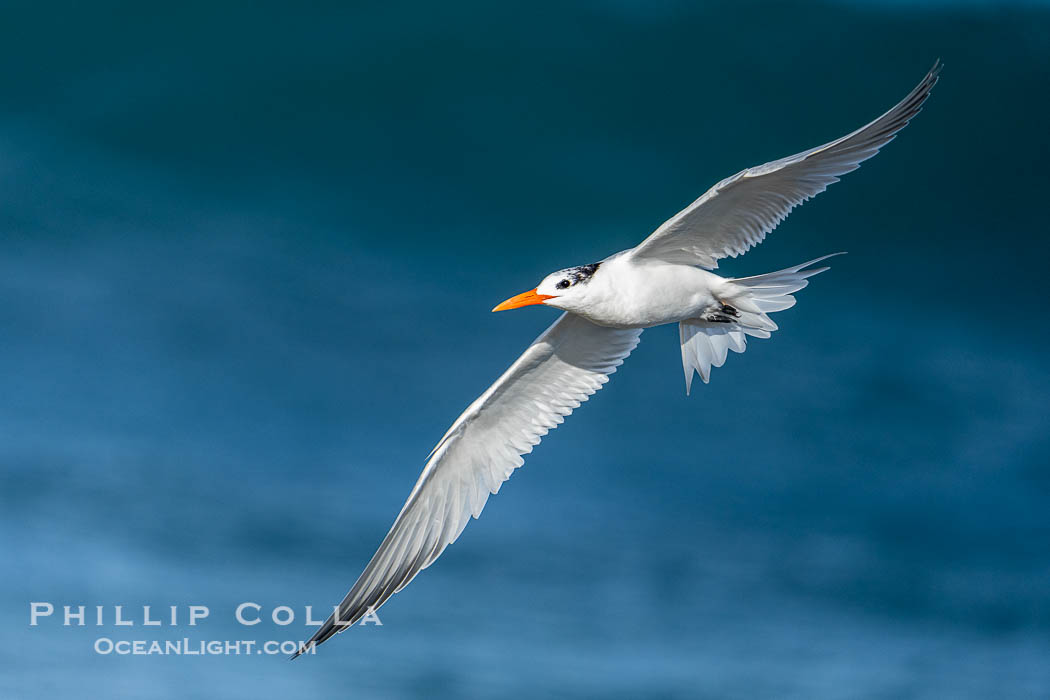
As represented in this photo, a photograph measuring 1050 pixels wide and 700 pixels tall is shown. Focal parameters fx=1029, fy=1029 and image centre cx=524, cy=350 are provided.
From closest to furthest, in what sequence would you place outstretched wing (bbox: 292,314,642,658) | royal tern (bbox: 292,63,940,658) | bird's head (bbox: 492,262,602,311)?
1. royal tern (bbox: 292,63,940,658)
2. bird's head (bbox: 492,262,602,311)
3. outstretched wing (bbox: 292,314,642,658)

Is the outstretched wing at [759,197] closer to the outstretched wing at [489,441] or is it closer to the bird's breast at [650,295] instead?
the bird's breast at [650,295]

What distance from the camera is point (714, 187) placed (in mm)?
8758

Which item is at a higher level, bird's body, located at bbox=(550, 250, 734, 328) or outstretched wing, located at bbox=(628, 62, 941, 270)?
outstretched wing, located at bbox=(628, 62, 941, 270)

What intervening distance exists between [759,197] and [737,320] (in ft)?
4.12

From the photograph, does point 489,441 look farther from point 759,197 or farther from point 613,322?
point 759,197

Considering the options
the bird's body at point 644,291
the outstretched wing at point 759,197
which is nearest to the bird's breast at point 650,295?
the bird's body at point 644,291

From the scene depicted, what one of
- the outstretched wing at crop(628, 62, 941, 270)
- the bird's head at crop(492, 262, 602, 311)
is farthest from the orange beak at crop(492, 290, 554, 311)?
the outstretched wing at crop(628, 62, 941, 270)

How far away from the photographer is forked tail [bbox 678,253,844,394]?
963cm

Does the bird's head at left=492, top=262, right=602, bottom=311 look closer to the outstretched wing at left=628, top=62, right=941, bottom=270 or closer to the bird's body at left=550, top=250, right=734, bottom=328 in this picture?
the bird's body at left=550, top=250, right=734, bottom=328

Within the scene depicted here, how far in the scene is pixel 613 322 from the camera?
964cm

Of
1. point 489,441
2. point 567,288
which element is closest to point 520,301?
point 567,288

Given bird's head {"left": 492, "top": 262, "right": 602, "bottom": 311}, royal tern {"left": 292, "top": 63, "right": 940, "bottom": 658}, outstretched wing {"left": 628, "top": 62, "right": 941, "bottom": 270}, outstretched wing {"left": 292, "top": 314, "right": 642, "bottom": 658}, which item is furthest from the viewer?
outstretched wing {"left": 292, "top": 314, "right": 642, "bottom": 658}

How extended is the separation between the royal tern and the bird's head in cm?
1

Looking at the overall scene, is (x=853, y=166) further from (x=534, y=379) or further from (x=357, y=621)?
(x=357, y=621)
